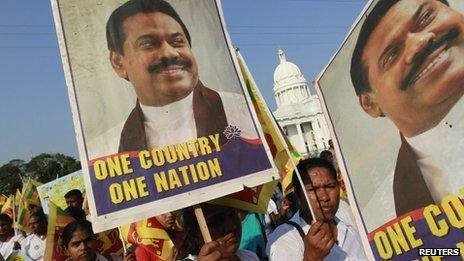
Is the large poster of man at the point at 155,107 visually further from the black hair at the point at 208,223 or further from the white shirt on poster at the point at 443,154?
the white shirt on poster at the point at 443,154

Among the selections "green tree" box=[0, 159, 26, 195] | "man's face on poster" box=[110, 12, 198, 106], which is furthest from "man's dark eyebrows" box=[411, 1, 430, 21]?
"green tree" box=[0, 159, 26, 195]

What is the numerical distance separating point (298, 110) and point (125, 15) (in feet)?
233

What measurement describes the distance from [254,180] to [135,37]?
1211 mm

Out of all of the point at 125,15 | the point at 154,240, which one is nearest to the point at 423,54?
the point at 125,15

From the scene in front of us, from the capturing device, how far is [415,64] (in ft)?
6.20

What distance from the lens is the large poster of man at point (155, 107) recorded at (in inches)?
106

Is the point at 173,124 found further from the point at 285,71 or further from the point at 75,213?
the point at 285,71

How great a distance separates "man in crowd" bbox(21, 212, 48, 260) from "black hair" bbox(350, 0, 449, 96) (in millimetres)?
4418

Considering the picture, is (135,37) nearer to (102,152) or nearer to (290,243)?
(102,152)

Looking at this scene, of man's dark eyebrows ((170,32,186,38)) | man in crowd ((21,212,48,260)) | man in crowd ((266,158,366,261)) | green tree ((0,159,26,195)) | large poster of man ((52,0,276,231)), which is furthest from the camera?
green tree ((0,159,26,195))

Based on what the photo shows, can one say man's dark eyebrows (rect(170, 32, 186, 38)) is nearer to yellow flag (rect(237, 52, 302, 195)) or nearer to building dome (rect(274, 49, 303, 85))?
Result: yellow flag (rect(237, 52, 302, 195))

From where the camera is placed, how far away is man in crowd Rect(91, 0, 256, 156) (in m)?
2.90

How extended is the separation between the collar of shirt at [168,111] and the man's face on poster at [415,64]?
4.00 ft

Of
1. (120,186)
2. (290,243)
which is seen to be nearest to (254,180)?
(290,243)
